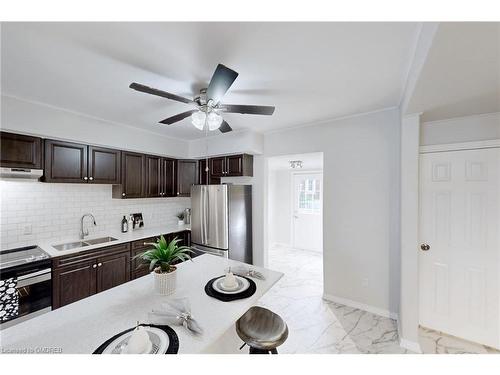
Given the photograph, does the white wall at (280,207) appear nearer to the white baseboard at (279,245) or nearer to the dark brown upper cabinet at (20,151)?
the white baseboard at (279,245)

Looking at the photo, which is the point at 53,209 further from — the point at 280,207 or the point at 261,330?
the point at 280,207

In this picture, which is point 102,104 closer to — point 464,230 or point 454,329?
point 464,230

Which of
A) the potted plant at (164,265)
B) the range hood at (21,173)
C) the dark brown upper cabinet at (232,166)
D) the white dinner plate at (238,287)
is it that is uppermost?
the dark brown upper cabinet at (232,166)

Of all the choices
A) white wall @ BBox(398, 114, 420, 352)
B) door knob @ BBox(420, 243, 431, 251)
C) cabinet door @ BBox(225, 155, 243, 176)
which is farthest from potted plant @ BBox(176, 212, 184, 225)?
door knob @ BBox(420, 243, 431, 251)

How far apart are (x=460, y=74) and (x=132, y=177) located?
360 centimetres

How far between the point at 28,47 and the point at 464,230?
3831 mm

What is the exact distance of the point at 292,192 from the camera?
5.52 metres

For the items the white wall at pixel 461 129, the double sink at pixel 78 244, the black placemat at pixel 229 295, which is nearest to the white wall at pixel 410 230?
the white wall at pixel 461 129

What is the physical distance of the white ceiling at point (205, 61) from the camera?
3.74ft

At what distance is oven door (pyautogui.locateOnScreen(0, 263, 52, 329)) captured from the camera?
5.77 feet

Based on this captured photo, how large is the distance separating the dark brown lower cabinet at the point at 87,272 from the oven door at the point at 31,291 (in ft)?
0.19

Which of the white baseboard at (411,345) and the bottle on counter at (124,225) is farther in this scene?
the bottle on counter at (124,225)
